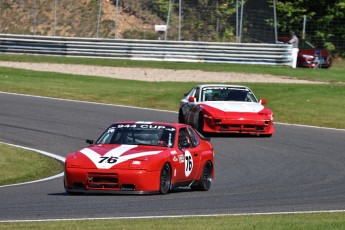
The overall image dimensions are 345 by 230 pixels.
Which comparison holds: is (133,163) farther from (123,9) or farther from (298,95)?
(123,9)

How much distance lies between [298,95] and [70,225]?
861 inches

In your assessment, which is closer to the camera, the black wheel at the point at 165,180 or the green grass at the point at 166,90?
the black wheel at the point at 165,180

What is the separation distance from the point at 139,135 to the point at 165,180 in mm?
1218

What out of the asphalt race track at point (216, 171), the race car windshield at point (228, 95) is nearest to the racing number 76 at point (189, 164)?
the asphalt race track at point (216, 171)

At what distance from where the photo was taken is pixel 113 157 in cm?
1381

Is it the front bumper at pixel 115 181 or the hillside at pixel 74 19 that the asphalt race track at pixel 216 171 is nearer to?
the front bumper at pixel 115 181

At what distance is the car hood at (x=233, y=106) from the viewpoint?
75.6 feet

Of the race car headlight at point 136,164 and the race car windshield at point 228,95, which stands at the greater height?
the race car headlight at point 136,164

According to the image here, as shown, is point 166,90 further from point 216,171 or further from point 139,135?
point 139,135

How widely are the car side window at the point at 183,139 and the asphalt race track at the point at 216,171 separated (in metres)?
0.69

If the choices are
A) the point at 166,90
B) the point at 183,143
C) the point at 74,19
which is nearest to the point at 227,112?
the point at 183,143

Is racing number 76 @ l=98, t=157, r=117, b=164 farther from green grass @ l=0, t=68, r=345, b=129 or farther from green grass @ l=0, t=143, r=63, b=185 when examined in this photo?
green grass @ l=0, t=68, r=345, b=129

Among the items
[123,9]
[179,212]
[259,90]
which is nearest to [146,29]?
[123,9]

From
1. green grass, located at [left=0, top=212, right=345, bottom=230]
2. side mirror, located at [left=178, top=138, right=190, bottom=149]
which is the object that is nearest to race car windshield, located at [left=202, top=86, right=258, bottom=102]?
side mirror, located at [left=178, top=138, right=190, bottom=149]
